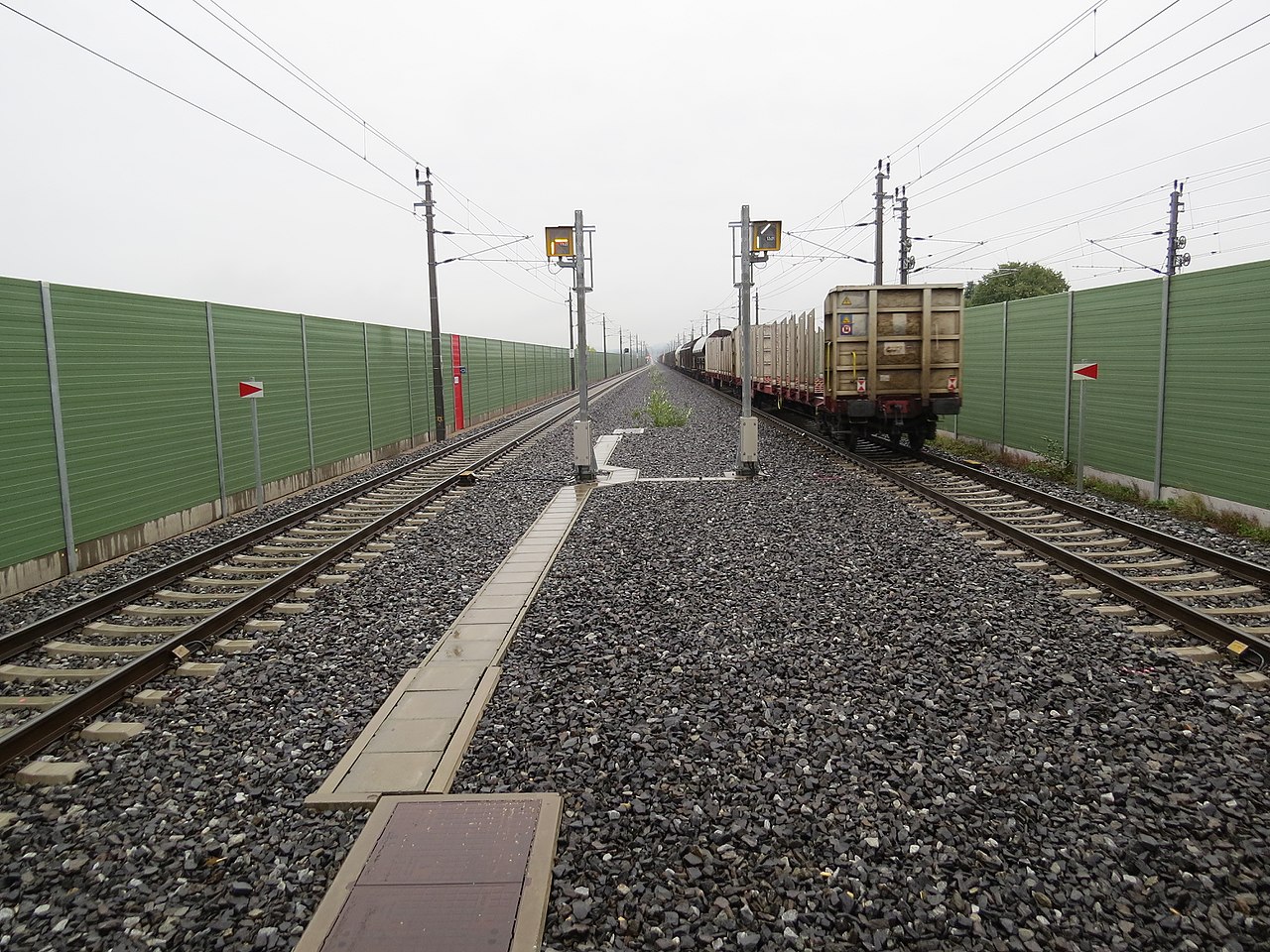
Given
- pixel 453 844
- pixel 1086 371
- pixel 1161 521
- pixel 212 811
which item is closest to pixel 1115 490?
pixel 1086 371

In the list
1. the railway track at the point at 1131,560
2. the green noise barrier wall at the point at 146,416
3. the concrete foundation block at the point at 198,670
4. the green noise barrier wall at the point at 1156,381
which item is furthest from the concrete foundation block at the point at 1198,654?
the green noise barrier wall at the point at 146,416

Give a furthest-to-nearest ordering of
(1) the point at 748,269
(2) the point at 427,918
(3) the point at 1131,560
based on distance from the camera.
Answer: (1) the point at 748,269 → (3) the point at 1131,560 → (2) the point at 427,918

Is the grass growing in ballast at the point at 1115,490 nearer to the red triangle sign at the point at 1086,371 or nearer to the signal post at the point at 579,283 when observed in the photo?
the red triangle sign at the point at 1086,371

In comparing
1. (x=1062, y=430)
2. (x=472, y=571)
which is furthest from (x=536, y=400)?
(x=472, y=571)

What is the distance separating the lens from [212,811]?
136 inches

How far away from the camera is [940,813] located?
3.33m

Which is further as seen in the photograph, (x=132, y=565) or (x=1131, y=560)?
(x=132, y=565)

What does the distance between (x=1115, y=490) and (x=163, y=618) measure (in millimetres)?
11703

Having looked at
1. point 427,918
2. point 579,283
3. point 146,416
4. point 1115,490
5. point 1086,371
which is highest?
point 579,283

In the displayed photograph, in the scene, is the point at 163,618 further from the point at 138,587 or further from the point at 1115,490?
the point at 1115,490

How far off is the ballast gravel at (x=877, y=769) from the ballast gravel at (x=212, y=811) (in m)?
0.89

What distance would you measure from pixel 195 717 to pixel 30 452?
4492 millimetres

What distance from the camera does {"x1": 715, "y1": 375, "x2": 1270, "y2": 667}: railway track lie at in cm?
542

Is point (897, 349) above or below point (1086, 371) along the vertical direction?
above
